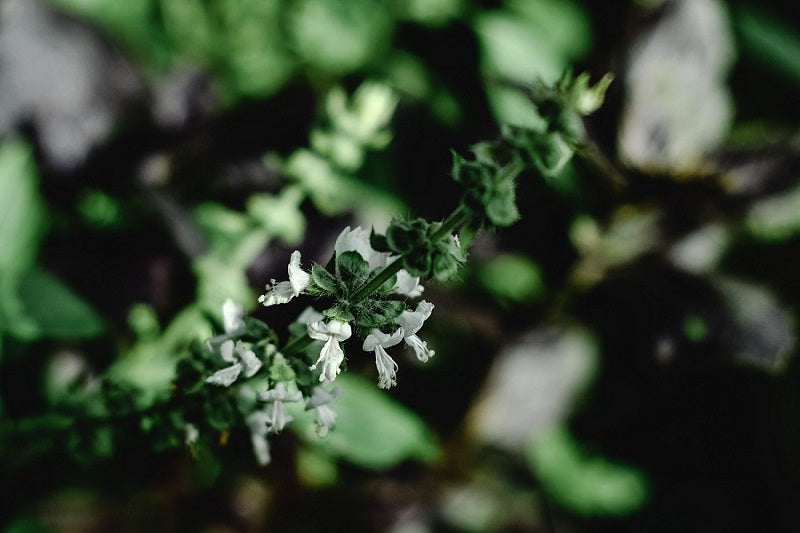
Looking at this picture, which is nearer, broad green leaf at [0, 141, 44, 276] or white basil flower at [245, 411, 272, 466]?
white basil flower at [245, 411, 272, 466]

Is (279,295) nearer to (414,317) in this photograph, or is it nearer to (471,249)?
(414,317)

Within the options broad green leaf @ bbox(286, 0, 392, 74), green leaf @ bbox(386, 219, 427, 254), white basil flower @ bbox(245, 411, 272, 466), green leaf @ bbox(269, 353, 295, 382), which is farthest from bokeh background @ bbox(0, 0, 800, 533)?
green leaf @ bbox(386, 219, 427, 254)

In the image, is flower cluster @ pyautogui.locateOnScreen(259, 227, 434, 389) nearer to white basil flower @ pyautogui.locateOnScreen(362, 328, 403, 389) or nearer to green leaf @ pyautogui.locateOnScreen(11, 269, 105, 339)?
white basil flower @ pyautogui.locateOnScreen(362, 328, 403, 389)

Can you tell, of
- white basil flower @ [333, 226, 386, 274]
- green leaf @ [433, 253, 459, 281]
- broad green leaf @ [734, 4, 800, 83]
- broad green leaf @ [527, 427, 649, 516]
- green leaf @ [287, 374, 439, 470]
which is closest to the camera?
green leaf @ [433, 253, 459, 281]

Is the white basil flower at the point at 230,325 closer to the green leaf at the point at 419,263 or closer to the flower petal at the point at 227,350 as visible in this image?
the flower petal at the point at 227,350

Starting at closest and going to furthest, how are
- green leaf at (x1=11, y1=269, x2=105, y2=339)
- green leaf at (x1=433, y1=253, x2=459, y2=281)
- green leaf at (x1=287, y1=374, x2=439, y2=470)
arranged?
green leaf at (x1=433, y1=253, x2=459, y2=281) < green leaf at (x1=11, y1=269, x2=105, y2=339) < green leaf at (x1=287, y1=374, x2=439, y2=470)

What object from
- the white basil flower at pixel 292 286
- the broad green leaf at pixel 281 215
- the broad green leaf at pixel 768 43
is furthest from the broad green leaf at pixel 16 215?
the broad green leaf at pixel 768 43

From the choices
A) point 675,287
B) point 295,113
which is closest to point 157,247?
point 295,113
